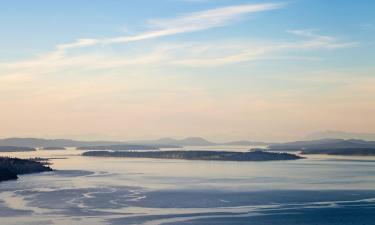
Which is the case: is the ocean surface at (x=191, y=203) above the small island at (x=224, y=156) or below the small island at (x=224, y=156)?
below

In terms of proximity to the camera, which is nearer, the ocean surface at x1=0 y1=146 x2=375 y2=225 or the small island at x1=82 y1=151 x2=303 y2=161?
the ocean surface at x1=0 y1=146 x2=375 y2=225

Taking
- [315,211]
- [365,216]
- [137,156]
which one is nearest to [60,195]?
[315,211]

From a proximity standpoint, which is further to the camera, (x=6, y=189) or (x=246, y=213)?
(x=6, y=189)

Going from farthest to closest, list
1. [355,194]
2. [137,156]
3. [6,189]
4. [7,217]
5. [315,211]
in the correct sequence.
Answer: [137,156]
[6,189]
[355,194]
[315,211]
[7,217]

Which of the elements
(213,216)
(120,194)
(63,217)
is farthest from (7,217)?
(120,194)

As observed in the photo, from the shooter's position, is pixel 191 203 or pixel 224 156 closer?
pixel 191 203

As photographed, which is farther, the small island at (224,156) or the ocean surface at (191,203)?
the small island at (224,156)

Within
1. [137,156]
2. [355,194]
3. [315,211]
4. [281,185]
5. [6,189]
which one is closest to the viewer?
[315,211]

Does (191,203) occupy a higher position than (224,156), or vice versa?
(224,156)

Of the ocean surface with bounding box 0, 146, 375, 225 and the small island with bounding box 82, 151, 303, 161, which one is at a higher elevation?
the small island with bounding box 82, 151, 303, 161

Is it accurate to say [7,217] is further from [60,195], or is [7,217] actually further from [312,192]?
[312,192]
